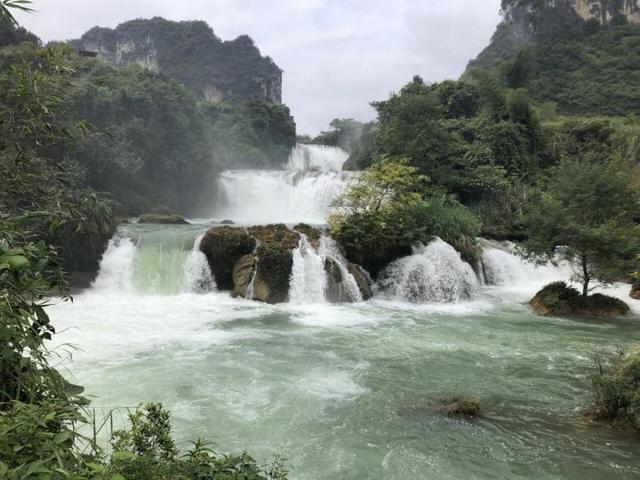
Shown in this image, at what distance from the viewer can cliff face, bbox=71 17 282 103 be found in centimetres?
8962

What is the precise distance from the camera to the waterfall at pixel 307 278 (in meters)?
14.0

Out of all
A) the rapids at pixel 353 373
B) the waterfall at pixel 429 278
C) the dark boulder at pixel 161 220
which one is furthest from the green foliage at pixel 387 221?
the dark boulder at pixel 161 220

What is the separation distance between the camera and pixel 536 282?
17859mm

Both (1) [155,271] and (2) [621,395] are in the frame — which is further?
(1) [155,271]

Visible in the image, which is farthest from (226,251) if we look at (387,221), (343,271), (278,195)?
(278,195)

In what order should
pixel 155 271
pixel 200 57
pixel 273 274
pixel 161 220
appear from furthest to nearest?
1. pixel 200 57
2. pixel 161 220
3. pixel 155 271
4. pixel 273 274

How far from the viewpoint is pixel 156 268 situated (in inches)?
603

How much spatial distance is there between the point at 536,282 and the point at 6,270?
18.5 m

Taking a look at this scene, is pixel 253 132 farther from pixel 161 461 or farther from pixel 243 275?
pixel 161 461

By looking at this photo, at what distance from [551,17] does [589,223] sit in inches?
2370

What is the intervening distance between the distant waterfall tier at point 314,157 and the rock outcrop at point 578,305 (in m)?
38.7

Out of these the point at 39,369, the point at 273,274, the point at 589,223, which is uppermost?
the point at 589,223

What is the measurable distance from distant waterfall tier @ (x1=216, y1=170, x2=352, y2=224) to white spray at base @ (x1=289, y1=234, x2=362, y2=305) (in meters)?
10.5

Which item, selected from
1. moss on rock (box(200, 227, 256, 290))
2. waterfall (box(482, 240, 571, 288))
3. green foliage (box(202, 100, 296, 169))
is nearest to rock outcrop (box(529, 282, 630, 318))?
waterfall (box(482, 240, 571, 288))
